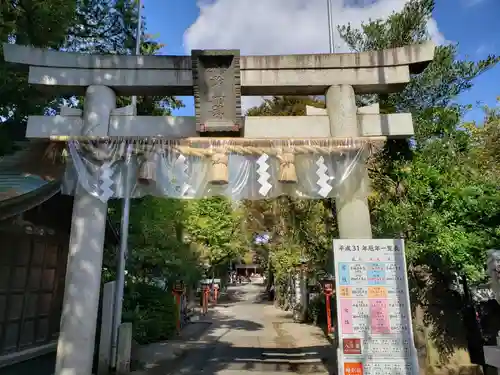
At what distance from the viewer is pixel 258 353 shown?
38.3ft

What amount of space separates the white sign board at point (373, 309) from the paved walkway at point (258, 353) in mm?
3888

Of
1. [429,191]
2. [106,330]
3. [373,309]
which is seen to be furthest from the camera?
[106,330]

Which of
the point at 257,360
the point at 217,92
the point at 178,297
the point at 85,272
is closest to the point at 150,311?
the point at 178,297

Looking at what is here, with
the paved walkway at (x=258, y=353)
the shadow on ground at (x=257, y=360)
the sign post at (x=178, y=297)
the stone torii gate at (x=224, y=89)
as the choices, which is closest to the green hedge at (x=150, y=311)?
the sign post at (x=178, y=297)

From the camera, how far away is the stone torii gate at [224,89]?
689cm

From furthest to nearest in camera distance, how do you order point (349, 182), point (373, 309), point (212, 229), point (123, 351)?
1. point (212, 229)
2. point (123, 351)
3. point (349, 182)
4. point (373, 309)

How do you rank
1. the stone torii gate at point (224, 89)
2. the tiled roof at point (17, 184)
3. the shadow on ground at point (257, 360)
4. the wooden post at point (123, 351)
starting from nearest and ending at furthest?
the tiled roof at point (17, 184)
the stone torii gate at point (224, 89)
the wooden post at point (123, 351)
the shadow on ground at point (257, 360)

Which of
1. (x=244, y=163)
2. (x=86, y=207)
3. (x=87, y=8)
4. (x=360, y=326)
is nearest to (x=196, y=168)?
(x=244, y=163)

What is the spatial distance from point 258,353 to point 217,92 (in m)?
8.45

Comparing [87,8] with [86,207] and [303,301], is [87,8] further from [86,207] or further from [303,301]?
[303,301]

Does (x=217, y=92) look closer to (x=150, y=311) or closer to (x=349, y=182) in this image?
(x=349, y=182)

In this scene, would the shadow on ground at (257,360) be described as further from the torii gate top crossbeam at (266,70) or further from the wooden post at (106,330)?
the torii gate top crossbeam at (266,70)

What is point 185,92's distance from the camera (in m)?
7.55

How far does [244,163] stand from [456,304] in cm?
614
